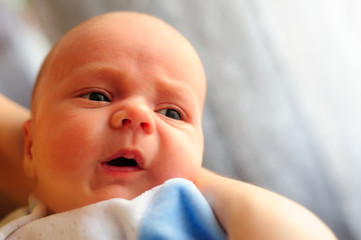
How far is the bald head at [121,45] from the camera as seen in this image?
0.89 meters

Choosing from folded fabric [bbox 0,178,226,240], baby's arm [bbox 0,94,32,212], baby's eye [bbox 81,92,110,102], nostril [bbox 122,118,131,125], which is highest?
baby's eye [bbox 81,92,110,102]

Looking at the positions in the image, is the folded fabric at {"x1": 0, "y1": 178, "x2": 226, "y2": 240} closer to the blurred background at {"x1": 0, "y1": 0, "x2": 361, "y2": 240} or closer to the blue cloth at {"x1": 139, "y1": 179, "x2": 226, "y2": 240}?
the blue cloth at {"x1": 139, "y1": 179, "x2": 226, "y2": 240}

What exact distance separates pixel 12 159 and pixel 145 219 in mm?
545

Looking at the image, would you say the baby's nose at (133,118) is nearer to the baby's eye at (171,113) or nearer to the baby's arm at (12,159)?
the baby's eye at (171,113)

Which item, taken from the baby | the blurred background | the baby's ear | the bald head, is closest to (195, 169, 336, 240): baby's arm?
the baby

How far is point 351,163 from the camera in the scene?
1232 millimetres

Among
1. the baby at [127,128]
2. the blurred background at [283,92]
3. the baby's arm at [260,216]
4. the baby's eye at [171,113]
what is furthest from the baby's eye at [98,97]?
the blurred background at [283,92]

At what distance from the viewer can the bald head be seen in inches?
35.1

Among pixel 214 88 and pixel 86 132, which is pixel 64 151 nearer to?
pixel 86 132

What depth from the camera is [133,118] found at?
31.4 inches

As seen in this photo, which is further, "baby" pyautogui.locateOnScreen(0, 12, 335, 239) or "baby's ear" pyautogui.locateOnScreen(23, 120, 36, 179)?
"baby's ear" pyautogui.locateOnScreen(23, 120, 36, 179)

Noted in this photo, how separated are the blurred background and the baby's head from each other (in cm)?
37

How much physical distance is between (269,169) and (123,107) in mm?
→ 639

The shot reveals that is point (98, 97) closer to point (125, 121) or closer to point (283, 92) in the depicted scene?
point (125, 121)
